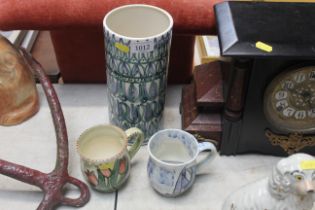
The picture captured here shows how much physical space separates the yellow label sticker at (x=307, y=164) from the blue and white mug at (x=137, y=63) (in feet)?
0.87

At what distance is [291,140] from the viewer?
2.12 feet

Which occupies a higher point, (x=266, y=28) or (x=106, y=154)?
(x=266, y=28)

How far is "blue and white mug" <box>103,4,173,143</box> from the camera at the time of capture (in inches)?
22.9

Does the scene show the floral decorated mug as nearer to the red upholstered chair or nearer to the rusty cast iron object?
the rusty cast iron object

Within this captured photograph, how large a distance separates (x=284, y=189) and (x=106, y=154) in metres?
0.29

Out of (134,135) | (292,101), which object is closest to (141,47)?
(134,135)

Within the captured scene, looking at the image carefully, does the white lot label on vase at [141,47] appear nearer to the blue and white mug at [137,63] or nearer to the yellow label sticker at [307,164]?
the blue and white mug at [137,63]

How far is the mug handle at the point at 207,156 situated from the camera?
0.60m

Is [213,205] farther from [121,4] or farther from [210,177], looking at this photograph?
[121,4]

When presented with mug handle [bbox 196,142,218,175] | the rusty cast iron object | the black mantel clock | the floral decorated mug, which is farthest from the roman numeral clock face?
the rusty cast iron object

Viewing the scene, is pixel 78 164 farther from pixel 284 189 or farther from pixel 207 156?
pixel 284 189

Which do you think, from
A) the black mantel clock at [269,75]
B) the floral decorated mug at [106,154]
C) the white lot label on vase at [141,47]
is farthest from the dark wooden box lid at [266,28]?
the floral decorated mug at [106,154]

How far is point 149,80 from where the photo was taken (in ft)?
2.02

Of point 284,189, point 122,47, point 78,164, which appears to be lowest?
point 78,164
